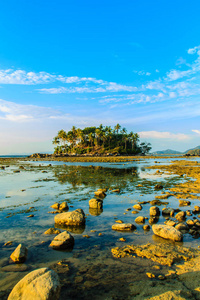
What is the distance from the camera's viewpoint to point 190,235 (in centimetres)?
870

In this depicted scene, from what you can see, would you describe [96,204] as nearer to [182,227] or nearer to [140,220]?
[140,220]

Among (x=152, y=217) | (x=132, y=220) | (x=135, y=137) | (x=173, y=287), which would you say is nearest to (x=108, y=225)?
(x=132, y=220)

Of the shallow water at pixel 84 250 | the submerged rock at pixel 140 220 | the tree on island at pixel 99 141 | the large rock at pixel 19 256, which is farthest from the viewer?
the tree on island at pixel 99 141

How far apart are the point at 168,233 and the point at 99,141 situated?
156458mm

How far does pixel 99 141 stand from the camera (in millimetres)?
164375

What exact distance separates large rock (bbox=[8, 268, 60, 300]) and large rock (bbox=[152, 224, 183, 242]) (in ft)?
17.9

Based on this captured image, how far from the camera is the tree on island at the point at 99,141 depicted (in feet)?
517

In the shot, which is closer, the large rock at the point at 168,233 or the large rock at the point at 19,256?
the large rock at the point at 19,256

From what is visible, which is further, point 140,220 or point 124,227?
point 140,220

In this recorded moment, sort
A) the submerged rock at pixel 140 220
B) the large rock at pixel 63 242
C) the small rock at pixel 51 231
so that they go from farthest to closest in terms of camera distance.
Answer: the submerged rock at pixel 140 220, the small rock at pixel 51 231, the large rock at pixel 63 242

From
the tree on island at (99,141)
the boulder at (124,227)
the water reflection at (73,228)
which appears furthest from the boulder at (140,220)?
the tree on island at (99,141)

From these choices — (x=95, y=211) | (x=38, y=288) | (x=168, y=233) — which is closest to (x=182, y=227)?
(x=168, y=233)

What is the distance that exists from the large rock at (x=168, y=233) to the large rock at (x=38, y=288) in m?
5.45

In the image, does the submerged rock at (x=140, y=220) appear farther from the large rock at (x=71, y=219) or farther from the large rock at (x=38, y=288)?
the large rock at (x=38, y=288)
